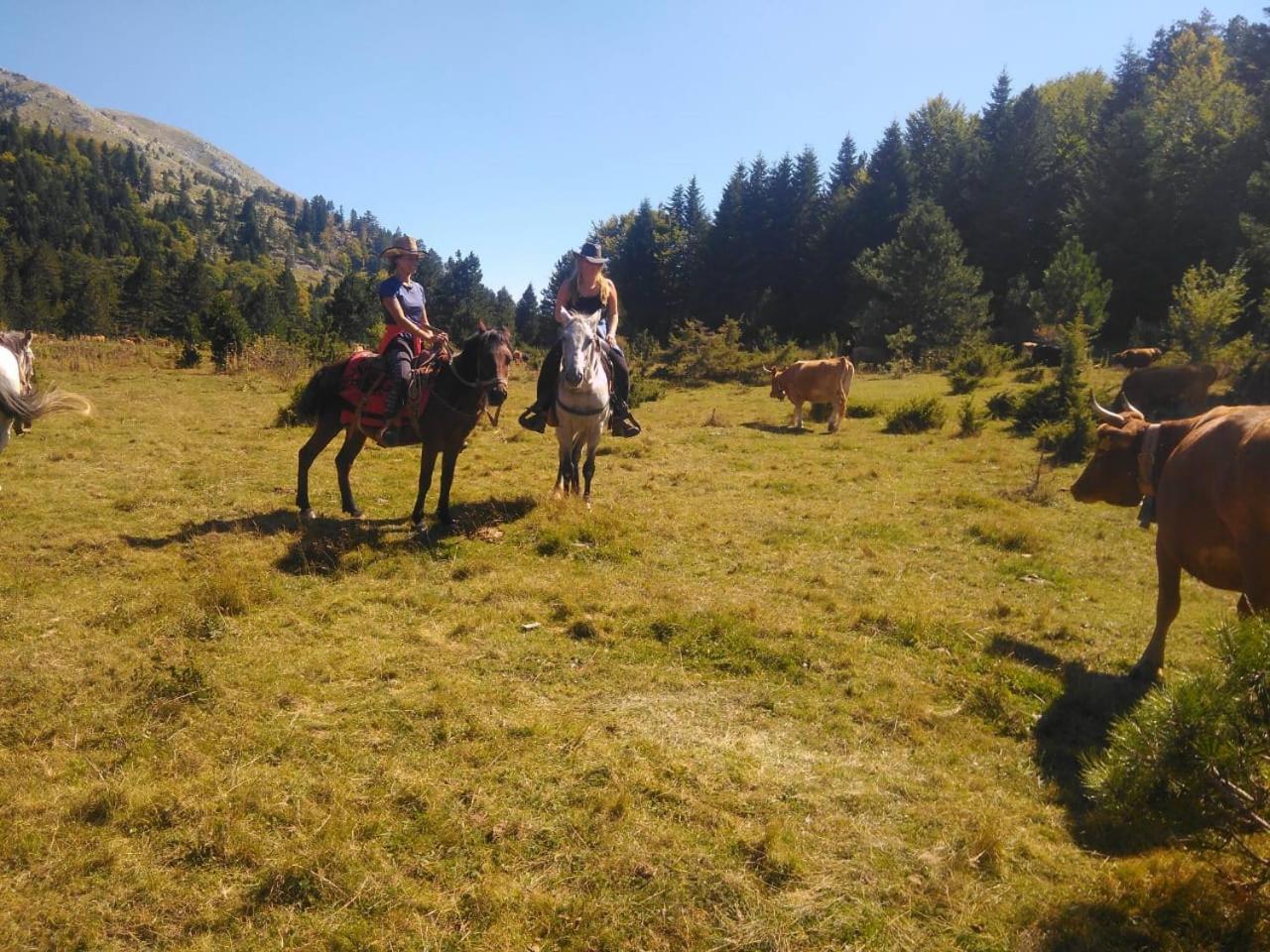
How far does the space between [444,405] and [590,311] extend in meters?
2.20

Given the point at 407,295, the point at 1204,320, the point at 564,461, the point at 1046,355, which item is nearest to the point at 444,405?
the point at 407,295

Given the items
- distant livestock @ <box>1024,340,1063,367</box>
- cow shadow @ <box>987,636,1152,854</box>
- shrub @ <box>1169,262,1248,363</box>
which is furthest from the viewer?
distant livestock @ <box>1024,340,1063,367</box>

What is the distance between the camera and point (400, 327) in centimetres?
792

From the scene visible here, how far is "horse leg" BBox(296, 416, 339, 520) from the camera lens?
809 cm

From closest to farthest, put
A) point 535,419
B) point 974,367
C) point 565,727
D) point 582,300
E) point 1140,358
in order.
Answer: point 565,727
point 582,300
point 535,419
point 1140,358
point 974,367

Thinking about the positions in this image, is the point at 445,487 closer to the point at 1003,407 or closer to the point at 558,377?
the point at 558,377

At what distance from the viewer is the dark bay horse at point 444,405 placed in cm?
775

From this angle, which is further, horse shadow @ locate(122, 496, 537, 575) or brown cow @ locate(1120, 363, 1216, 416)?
brown cow @ locate(1120, 363, 1216, 416)

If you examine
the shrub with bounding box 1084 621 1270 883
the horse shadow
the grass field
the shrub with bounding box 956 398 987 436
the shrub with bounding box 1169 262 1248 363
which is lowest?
the grass field

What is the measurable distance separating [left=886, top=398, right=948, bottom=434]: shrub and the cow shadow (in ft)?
36.2

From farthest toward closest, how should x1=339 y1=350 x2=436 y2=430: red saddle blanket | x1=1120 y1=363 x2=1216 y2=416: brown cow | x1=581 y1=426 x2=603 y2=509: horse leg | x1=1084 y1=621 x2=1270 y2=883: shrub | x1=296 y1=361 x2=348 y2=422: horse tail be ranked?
x1=1120 y1=363 x2=1216 y2=416: brown cow, x1=581 y1=426 x2=603 y2=509: horse leg, x1=296 y1=361 x2=348 y2=422: horse tail, x1=339 y1=350 x2=436 y2=430: red saddle blanket, x1=1084 y1=621 x2=1270 y2=883: shrub

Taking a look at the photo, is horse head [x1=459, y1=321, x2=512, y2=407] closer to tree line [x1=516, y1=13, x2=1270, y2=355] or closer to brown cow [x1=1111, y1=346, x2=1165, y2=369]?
brown cow [x1=1111, y1=346, x2=1165, y2=369]

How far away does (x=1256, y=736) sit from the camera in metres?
2.34

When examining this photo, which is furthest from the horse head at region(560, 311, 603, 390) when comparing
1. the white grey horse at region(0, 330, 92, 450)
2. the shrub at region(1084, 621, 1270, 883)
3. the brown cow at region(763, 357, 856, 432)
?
the brown cow at region(763, 357, 856, 432)
